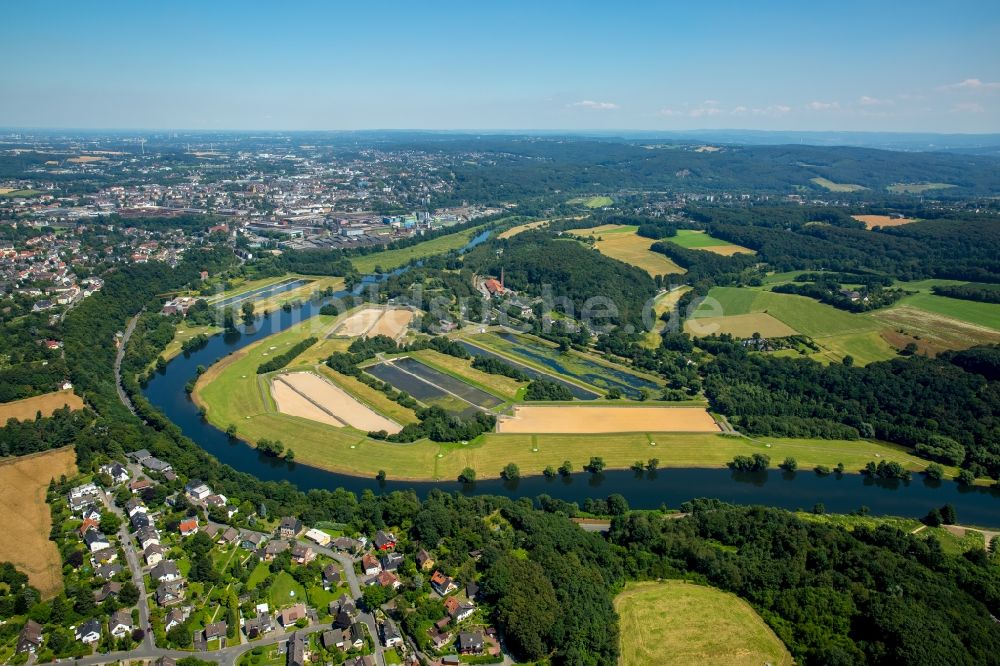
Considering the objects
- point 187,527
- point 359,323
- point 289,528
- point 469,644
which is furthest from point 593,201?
point 469,644

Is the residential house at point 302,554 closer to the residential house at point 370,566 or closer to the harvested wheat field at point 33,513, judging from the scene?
the residential house at point 370,566

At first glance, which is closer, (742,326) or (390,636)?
(390,636)

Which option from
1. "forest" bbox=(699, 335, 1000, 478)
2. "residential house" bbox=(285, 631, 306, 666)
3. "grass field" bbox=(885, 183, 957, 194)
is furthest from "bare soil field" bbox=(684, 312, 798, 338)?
"grass field" bbox=(885, 183, 957, 194)

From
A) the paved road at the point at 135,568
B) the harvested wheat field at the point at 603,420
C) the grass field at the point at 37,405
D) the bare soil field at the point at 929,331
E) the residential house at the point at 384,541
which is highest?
the bare soil field at the point at 929,331

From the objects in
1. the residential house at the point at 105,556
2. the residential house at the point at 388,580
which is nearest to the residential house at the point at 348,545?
the residential house at the point at 388,580

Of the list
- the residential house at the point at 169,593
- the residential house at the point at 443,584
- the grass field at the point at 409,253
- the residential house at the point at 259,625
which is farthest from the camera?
the grass field at the point at 409,253

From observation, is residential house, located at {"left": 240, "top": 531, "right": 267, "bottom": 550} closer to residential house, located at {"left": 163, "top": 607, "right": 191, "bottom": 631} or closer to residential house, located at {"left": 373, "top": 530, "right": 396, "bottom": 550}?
residential house, located at {"left": 163, "top": 607, "right": 191, "bottom": 631}

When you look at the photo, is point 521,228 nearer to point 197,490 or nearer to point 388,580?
point 197,490
